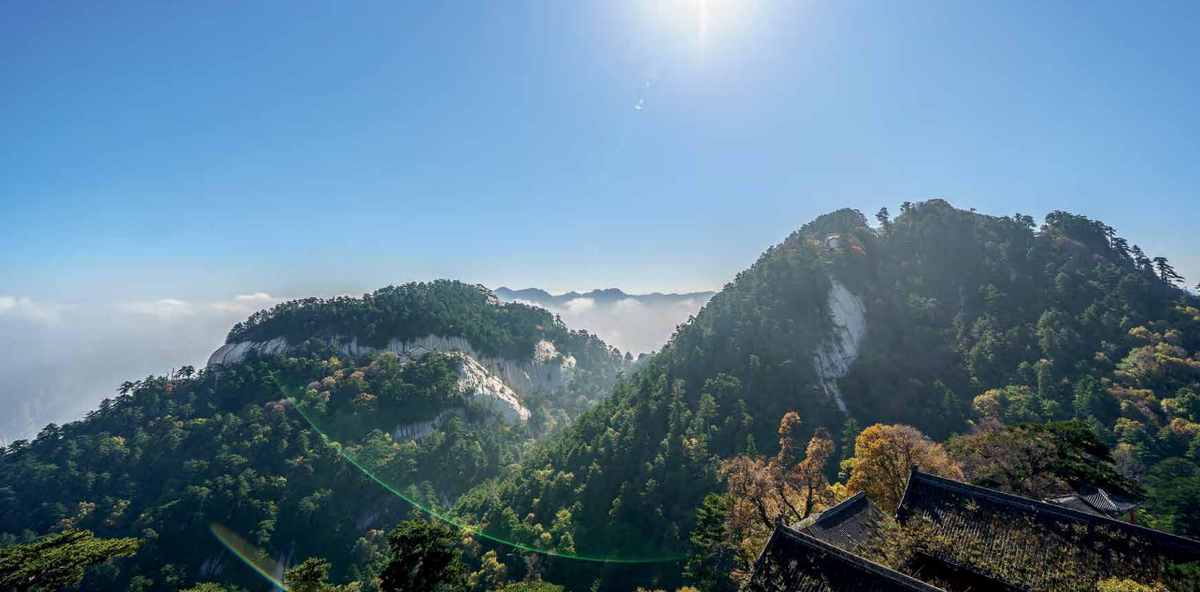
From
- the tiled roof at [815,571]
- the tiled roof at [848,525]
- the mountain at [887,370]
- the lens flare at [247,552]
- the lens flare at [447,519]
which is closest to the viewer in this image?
the tiled roof at [815,571]

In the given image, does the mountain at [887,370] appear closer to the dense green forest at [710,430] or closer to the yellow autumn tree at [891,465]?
the dense green forest at [710,430]

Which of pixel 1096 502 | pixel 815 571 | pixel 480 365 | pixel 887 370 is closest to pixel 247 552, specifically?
pixel 480 365

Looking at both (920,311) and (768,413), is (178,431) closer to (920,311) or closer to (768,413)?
(768,413)

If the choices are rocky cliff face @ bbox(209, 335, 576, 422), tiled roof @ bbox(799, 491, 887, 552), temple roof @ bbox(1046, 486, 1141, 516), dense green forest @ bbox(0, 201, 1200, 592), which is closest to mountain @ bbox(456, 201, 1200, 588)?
dense green forest @ bbox(0, 201, 1200, 592)

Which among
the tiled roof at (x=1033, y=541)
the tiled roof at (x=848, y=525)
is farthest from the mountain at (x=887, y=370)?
the tiled roof at (x=1033, y=541)

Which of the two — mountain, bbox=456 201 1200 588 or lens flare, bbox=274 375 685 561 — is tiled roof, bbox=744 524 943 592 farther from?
lens flare, bbox=274 375 685 561

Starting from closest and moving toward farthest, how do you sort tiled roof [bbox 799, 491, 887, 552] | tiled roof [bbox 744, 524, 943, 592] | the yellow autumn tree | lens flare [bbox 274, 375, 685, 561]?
tiled roof [bbox 744, 524, 943, 592]
tiled roof [bbox 799, 491, 887, 552]
the yellow autumn tree
lens flare [bbox 274, 375, 685, 561]
